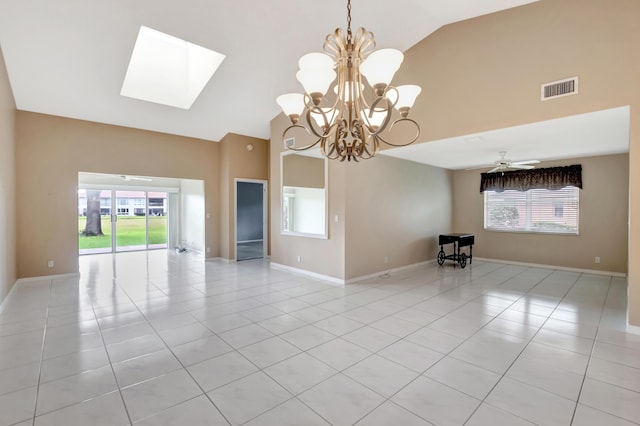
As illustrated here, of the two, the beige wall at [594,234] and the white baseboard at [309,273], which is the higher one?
the beige wall at [594,234]

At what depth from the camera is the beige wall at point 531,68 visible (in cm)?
304

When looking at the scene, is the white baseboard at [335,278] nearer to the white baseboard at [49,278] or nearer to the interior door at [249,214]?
the white baseboard at [49,278]

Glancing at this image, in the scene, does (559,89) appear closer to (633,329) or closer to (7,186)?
(633,329)

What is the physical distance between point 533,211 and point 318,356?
6668 millimetres

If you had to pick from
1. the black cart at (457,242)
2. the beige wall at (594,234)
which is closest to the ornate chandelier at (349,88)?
the black cart at (457,242)

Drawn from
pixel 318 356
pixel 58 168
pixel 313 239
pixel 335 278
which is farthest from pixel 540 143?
pixel 58 168

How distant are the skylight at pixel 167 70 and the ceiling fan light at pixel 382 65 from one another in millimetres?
3308

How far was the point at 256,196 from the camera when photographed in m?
11.8

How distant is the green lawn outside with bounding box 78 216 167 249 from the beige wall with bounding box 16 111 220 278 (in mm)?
3405

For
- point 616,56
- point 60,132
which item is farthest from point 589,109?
point 60,132

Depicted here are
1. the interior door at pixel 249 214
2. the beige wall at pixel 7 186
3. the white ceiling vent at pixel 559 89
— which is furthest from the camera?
the interior door at pixel 249 214

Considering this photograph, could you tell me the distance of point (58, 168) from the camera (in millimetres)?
5531

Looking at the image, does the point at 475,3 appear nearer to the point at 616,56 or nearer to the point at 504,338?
the point at 616,56

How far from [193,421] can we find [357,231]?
391cm
